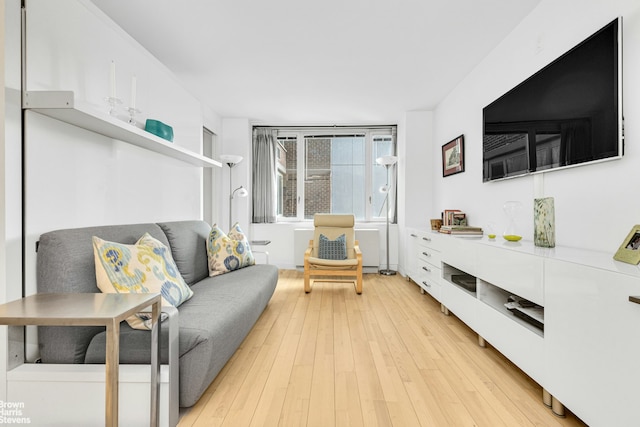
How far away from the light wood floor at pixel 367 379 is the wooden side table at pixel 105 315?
0.56 metres

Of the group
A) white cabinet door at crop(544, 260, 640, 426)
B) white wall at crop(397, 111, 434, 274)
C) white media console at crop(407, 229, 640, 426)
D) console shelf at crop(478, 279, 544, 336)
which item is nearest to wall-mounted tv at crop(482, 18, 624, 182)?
white media console at crop(407, 229, 640, 426)

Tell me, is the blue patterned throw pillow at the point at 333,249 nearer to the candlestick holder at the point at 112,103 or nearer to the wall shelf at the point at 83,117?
the wall shelf at the point at 83,117

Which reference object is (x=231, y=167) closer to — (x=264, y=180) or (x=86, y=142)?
(x=264, y=180)

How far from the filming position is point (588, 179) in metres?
1.82

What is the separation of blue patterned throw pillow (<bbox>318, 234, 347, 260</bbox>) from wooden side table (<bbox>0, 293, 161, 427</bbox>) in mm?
3095

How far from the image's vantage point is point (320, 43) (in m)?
2.84

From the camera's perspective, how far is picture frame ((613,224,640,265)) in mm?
1318

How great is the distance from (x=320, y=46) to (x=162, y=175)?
6.03ft

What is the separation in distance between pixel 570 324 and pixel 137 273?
2.11 m

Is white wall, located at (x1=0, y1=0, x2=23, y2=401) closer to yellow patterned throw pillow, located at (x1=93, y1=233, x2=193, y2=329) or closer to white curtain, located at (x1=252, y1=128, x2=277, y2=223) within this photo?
yellow patterned throw pillow, located at (x1=93, y1=233, x2=193, y2=329)

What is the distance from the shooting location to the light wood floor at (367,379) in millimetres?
1527

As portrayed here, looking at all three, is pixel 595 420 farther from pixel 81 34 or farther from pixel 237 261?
pixel 81 34

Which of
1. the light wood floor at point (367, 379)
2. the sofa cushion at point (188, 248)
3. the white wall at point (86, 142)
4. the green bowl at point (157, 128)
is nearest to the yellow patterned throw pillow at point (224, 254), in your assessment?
the sofa cushion at point (188, 248)

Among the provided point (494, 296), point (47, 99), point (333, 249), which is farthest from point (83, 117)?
point (333, 249)
